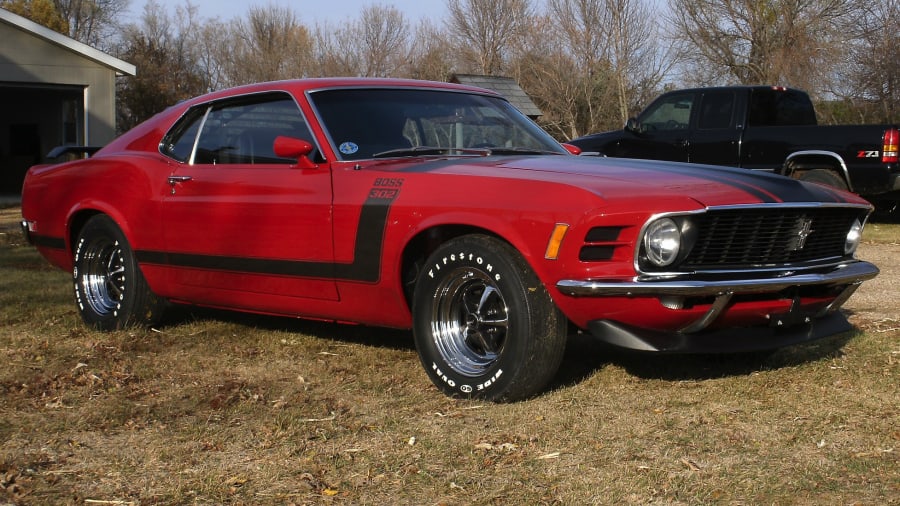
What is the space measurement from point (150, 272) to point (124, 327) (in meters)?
0.43

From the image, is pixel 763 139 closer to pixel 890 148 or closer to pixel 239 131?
pixel 890 148

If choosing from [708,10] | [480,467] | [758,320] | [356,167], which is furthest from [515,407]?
[708,10]

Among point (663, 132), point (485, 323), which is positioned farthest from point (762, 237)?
point (663, 132)

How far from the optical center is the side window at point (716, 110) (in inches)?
519

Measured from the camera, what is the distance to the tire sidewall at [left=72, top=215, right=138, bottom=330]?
635cm

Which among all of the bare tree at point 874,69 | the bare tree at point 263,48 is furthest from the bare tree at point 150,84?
the bare tree at point 874,69

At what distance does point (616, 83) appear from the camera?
1266 inches

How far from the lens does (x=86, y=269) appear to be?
6.67 m

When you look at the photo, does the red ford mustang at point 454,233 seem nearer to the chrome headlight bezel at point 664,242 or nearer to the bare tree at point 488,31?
the chrome headlight bezel at point 664,242

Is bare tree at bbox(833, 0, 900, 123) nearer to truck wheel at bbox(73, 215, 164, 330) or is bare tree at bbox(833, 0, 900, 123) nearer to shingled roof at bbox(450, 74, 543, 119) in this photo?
shingled roof at bbox(450, 74, 543, 119)

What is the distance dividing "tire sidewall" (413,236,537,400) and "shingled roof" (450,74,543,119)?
19651 millimetres

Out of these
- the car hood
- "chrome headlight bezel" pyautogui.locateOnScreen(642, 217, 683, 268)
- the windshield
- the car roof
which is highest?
the car roof

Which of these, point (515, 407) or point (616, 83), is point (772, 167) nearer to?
point (515, 407)

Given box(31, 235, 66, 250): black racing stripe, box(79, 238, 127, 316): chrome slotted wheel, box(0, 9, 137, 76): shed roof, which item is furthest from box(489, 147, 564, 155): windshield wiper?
box(0, 9, 137, 76): shed roof
